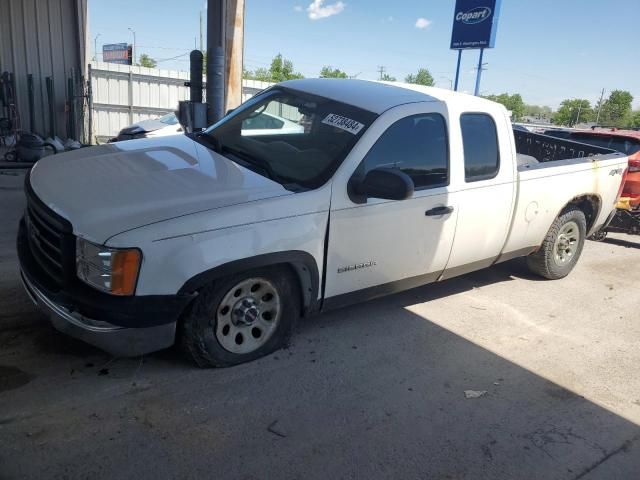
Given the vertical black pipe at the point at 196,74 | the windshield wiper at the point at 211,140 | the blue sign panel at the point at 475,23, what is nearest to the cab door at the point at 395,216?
the windshield wiper at the point at 211,140

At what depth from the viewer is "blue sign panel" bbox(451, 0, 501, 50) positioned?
12594mm

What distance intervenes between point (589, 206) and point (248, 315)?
173 inches

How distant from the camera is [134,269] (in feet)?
9.06

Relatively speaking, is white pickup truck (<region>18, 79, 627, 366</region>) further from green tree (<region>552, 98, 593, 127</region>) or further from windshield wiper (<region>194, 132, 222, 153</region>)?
green tree (<region>552, 98, 593, 127</region>)

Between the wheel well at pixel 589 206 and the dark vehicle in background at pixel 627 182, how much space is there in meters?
1.56

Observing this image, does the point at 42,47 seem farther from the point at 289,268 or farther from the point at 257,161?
the point at 289,268

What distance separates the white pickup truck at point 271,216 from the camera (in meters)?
2.85

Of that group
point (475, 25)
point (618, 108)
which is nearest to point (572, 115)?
point (618, 108)

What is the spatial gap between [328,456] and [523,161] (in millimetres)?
4021

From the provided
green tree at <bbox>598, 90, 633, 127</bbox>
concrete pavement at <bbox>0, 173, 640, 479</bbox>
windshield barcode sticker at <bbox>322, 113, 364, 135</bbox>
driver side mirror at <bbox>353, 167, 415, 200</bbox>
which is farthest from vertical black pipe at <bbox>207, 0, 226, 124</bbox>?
green tree at <bbox>598, 90, 633, 127</bbox>

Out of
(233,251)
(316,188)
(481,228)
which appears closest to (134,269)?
(233,251)

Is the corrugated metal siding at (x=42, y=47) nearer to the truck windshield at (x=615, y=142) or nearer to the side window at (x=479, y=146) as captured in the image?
the truck windshield at (x=615, y=142)

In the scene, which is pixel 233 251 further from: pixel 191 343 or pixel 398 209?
pixel 398 209

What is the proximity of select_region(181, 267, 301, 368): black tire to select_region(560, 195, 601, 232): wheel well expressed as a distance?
3547 millimetres
